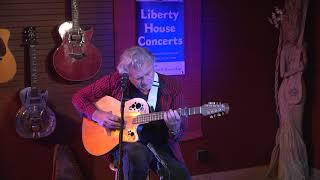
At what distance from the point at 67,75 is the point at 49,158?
→ 0.77 meters

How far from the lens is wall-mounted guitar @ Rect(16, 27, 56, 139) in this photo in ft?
13.3

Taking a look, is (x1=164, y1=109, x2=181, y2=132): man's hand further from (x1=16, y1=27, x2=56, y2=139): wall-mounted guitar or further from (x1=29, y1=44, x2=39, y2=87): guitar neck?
(x1=29, y1=44, x2=39, y2=87): guitar neck

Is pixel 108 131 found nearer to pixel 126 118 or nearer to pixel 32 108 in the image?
pixel 126 118

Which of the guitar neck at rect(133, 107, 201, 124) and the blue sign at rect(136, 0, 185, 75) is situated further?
the blue sign at rect(136, 0, 185, 75)

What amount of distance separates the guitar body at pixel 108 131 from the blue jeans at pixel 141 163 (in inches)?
4.8

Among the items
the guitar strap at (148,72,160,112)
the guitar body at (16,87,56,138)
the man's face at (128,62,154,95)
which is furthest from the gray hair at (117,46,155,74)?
the guitar body at (16,87,56,138)

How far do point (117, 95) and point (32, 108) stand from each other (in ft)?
2.61

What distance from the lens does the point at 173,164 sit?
342 centimetres

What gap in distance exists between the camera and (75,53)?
411 centimetres

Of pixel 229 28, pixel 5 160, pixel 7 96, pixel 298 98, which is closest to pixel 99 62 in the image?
pixel 7 96

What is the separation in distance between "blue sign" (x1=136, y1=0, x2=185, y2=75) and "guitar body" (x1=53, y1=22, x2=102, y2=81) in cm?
53

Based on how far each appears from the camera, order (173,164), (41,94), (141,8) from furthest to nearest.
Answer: (141,8) → (41,94) → (173,164)

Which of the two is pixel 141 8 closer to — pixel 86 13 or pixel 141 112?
pixel 86 13

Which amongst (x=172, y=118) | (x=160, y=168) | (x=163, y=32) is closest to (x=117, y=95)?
(x=172, y=118)
